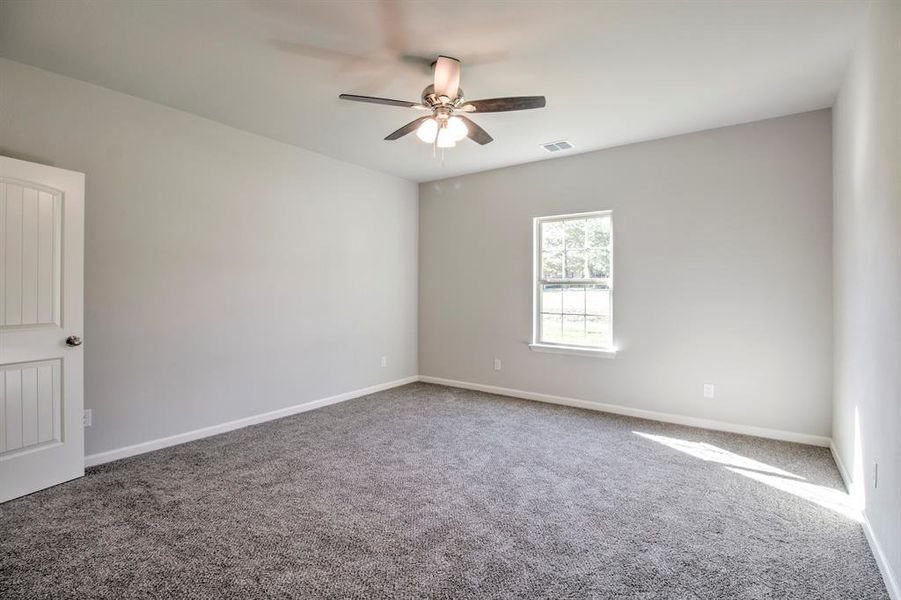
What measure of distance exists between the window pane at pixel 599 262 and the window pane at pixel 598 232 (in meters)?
0.06

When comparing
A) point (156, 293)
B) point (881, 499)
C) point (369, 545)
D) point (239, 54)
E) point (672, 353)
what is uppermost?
point (239, 54)

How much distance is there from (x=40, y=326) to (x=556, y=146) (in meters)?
4.35

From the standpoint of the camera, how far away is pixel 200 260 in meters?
3.76

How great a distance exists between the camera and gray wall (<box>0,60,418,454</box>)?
10.3 ft

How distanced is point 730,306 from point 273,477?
3935mm

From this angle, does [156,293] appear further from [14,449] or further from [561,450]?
[561,450]

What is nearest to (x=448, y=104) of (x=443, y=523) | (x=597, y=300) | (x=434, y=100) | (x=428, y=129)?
(x=434, y=100)

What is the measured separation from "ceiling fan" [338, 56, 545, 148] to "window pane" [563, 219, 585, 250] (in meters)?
2.10

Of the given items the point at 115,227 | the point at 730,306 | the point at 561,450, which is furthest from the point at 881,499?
the point at 115,227

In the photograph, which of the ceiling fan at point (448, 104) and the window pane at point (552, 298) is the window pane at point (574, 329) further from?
the ceiling fan at point (448, 104)

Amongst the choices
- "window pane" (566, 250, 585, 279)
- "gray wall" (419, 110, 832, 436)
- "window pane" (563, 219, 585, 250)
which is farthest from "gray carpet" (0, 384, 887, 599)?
"window pane" (563, 219, 585, 250)

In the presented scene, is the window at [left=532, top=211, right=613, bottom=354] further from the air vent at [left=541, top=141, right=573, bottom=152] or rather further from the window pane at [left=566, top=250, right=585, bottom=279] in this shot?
the air vent at [left=541, top=141, right=573, bottom=152]

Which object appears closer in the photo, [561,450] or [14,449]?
[14,449]

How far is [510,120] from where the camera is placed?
376 centimetres
